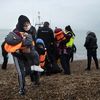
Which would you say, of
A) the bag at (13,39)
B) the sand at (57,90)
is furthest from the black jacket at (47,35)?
the bag at (13,39)

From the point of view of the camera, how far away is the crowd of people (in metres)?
11.4

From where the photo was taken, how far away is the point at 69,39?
54.4 ft

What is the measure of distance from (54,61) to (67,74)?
69cm

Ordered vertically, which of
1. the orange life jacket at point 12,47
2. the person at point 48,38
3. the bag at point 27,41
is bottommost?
the person at point 48,38

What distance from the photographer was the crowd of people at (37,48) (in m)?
11.4

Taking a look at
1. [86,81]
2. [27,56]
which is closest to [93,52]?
[86,81]

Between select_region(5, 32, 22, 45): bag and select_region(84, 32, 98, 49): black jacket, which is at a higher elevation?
select_region(5, 32, 22, 45): bag

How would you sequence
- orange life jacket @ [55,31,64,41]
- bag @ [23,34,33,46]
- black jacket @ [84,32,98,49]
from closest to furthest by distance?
bag @ [23,34,33,46] → orange life jacket @ [55,31,64,41] → black jacket @ [84,32,98,49]

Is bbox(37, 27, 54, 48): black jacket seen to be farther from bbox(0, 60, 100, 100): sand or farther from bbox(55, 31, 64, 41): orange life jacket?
bbox(0, 60, 100, 100): sand

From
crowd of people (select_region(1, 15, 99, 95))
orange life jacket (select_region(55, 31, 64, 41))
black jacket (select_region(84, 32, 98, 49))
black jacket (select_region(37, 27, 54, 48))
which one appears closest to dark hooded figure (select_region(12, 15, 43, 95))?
crowd of people (select_region(1, 15, 99, 95))

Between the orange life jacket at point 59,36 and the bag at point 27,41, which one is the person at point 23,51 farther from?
the orange life jacket at point 59,36

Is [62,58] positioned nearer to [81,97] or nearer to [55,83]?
[55,83]

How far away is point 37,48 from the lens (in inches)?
556

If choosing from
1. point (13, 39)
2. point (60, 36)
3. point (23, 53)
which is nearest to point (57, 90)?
point (23, 53)
